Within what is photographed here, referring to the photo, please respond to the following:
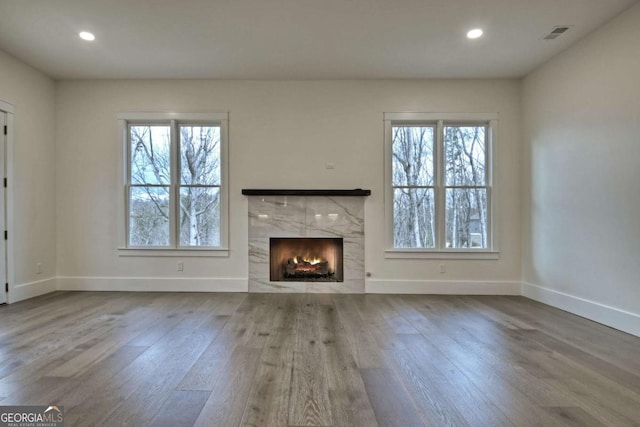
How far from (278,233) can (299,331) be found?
1.98 meters

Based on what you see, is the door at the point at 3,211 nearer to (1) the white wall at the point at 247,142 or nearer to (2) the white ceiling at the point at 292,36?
(1) the white wall at the point at 247,142

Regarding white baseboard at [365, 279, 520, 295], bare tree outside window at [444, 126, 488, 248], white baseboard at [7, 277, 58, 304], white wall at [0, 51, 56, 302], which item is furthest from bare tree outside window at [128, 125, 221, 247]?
bare tree outside window at [444, 126, 488, 248]

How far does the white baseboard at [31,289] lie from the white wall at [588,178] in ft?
21.9

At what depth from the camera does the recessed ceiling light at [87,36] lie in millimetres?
3646

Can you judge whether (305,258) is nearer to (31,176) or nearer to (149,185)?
(149,185)

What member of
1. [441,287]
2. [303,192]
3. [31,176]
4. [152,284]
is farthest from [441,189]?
[31,176]

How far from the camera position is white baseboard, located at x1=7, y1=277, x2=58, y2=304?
165 inches

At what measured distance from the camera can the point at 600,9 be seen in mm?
3191

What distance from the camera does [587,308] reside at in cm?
362

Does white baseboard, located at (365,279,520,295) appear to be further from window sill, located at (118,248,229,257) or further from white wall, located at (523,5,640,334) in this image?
window sill, located at (118,248,229,257)

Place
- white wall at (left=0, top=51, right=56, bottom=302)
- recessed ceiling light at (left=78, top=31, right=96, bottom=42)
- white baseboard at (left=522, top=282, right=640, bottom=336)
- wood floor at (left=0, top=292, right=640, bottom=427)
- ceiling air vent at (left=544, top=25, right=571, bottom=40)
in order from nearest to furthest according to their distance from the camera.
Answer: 1. wood floor at (left=0, top=292, right=640, bottom=427)
2. white baseboard at (left=522, top=282, right=640, bottom=336)
3. ceiling air vent at (left=544, top=25, right=571, bottom=40)
4. recessed ceiling light at (left=78, top=31, right=96, bottom=42)
5. white wall at (left=0, top=51, right=56, bottom=302)

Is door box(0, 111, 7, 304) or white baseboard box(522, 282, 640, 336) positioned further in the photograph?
door box(0, 111, 7, 304)

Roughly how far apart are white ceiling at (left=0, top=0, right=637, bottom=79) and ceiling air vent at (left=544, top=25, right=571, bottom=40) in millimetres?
65

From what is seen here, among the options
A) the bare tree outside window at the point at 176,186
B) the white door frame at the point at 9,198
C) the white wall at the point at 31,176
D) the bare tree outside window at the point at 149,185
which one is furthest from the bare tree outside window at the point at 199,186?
the white door frame at the point at 9,198
